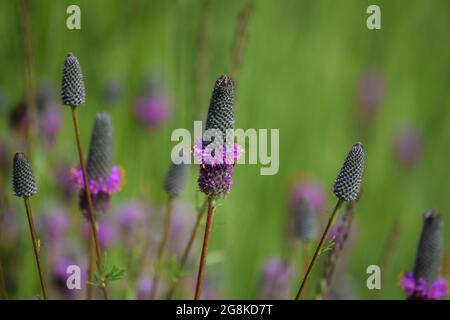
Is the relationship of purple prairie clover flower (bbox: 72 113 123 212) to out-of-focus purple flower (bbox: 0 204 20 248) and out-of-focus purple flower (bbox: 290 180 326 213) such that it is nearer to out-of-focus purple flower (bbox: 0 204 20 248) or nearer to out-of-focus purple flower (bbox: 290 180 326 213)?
out-of-focus purple flower (bbox: 0 204 20 248)

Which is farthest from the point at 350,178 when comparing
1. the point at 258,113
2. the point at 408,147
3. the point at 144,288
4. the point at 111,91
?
the point at 408,147

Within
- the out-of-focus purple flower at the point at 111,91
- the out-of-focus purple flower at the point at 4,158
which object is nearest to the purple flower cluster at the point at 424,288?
the out-of-focus purple flower at the point at 111,91

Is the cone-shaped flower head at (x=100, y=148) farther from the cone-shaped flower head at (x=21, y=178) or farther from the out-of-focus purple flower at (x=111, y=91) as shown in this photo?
the out-of-focus purple flower at (x=111, y=91)

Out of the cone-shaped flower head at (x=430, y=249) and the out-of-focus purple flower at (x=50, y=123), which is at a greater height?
the out-of-focus purple flower at (x=50, y=123)

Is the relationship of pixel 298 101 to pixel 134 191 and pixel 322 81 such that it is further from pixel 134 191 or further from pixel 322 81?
pixel 134 191
